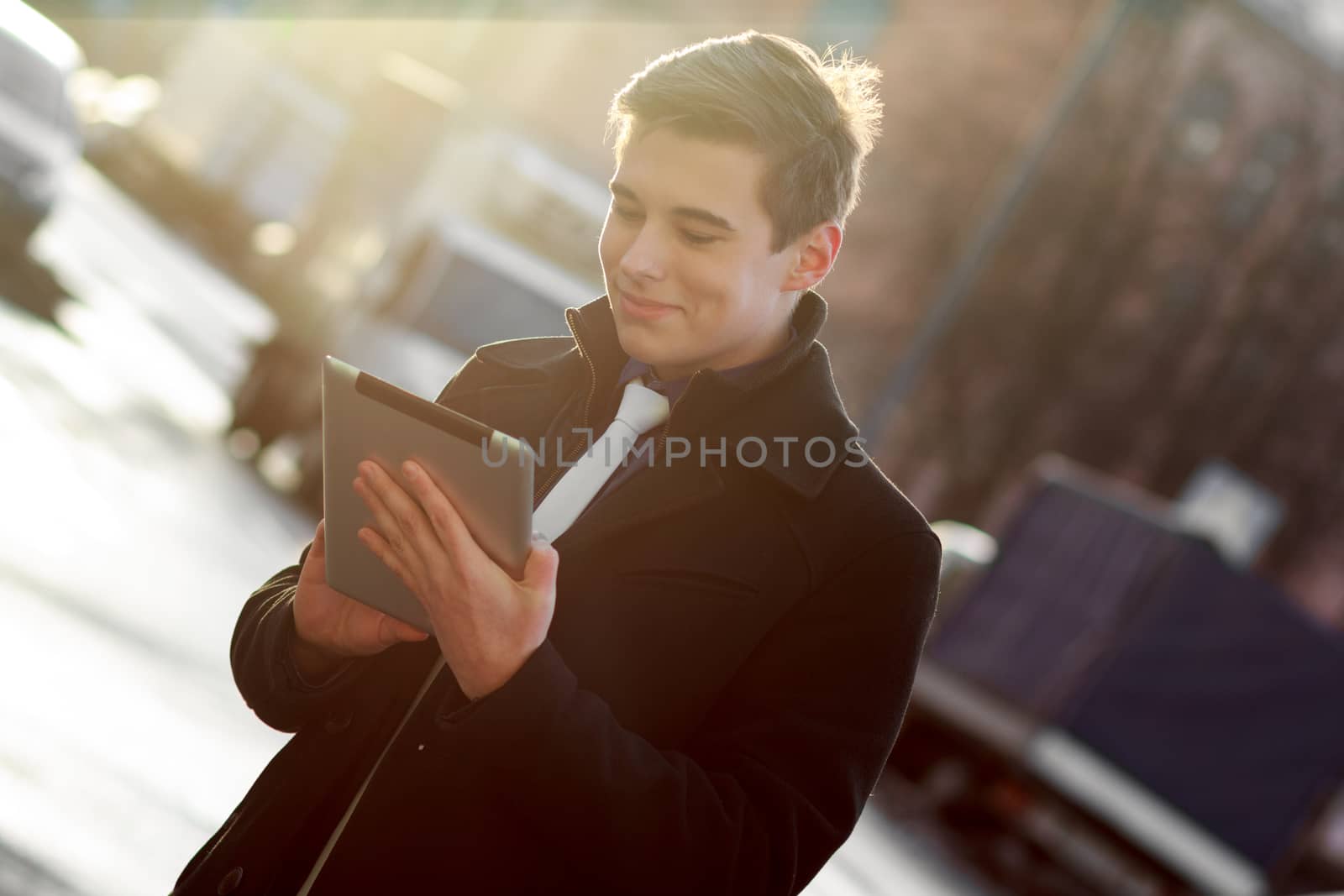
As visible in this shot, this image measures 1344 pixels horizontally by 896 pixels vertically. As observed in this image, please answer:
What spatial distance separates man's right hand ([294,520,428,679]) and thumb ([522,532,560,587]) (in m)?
0.33

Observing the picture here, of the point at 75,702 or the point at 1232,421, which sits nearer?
the point at 75,702

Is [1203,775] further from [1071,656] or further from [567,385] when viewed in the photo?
[567,385]

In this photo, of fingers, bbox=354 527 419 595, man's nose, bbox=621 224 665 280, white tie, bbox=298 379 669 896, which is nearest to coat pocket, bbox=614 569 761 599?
white tie, bbox=298 379 669 896

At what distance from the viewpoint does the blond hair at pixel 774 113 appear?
7.15 feet

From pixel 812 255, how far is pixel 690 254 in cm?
22

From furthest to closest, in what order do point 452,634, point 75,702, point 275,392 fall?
point 275,392
point 75,702
point 452,634

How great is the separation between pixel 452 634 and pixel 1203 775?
1246 centimetres

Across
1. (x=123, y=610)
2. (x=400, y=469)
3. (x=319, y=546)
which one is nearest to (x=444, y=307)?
(x=123, y=610)

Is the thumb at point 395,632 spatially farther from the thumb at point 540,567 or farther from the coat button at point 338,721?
the thumb at point 540,567

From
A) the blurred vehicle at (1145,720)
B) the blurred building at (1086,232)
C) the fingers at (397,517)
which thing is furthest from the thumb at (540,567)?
the blurred building at (1086,232)

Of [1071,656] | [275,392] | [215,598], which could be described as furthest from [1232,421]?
[215,598]

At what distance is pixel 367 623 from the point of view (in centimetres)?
228

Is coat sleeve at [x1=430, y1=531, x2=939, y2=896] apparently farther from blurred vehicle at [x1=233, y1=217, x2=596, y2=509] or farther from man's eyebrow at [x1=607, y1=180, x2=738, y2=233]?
blurred vehicle at [x1=233, y1=217, x2=596, y2=509]

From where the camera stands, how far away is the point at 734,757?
6.61 ft
